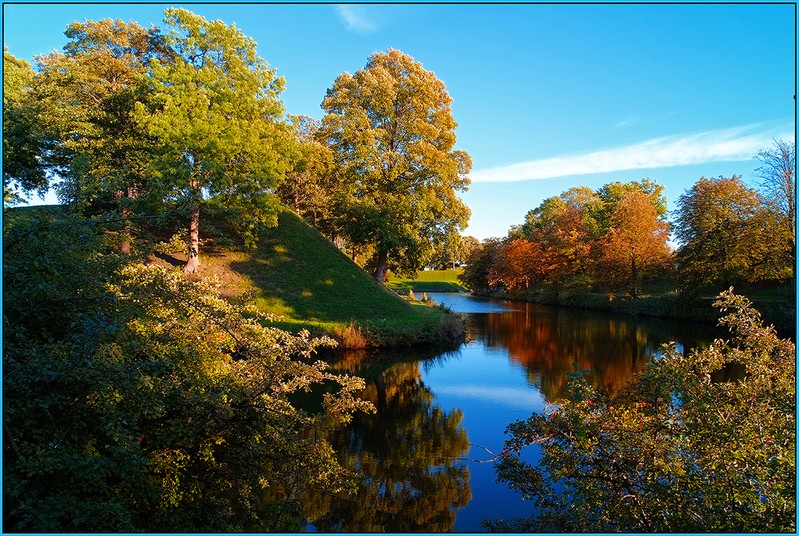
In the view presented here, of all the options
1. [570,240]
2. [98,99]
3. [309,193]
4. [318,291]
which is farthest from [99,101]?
[570,240]

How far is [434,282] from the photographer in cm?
9981

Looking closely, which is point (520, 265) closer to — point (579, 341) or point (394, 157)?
point (394, 157)

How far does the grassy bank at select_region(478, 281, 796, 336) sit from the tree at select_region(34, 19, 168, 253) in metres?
28.6

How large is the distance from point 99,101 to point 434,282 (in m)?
81.6

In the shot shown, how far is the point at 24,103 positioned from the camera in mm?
22297

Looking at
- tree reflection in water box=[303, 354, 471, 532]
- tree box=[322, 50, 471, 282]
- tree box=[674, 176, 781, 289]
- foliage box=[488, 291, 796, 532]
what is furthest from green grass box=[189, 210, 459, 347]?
tree box=[674, 176, 781, 289]

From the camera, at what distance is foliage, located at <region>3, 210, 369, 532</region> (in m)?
4.61

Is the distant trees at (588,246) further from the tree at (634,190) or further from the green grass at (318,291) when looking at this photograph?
the green grass at (318,291)

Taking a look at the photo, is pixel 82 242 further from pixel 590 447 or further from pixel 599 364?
pixel 599 364

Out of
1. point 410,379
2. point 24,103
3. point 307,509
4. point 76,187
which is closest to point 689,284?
Result: point 410,379

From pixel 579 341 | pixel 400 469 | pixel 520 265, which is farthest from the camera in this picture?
pixel 520 265

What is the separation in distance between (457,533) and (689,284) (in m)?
33.8

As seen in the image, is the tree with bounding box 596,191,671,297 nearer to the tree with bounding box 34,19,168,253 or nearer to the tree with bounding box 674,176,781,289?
the tree with bounding box 674,176,781,289

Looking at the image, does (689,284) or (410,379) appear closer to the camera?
(410,379)
